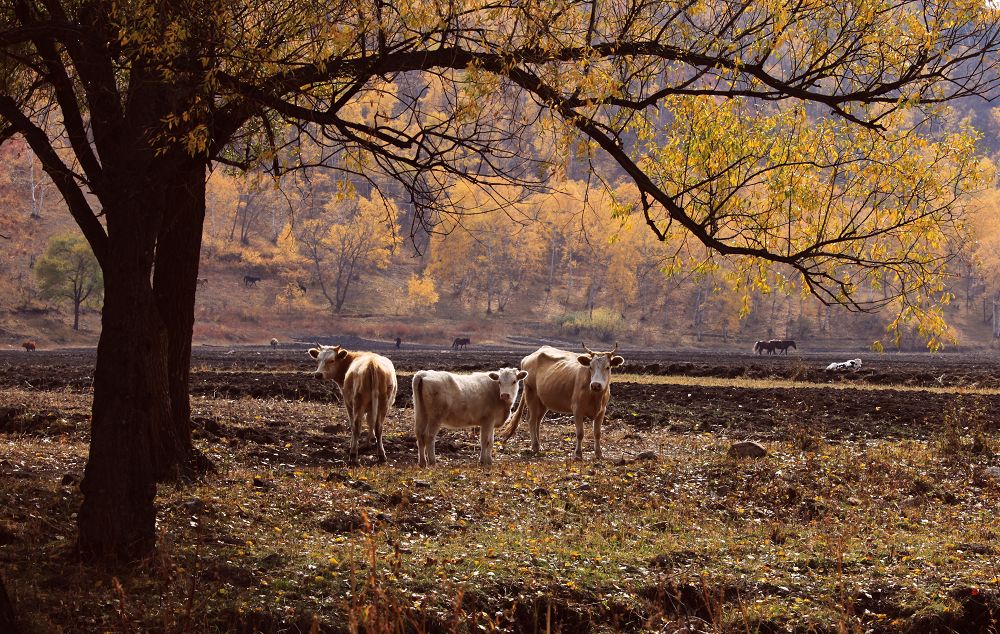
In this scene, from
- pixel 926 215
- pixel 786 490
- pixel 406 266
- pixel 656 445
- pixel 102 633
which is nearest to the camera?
pixel 102 633

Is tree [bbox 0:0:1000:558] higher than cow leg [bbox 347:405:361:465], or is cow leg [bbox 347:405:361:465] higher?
tree [bbox 0:0:1000:558]

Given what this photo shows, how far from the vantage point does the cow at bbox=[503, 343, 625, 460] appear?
54.0 feet

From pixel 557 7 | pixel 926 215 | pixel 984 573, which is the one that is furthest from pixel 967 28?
pixel 984 573

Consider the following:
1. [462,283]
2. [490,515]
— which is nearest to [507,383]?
[490,515]

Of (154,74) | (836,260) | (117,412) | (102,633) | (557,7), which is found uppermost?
(557,7)

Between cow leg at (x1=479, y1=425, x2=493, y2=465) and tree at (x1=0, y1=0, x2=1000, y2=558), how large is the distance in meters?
5.12

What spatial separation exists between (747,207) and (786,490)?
4090mm

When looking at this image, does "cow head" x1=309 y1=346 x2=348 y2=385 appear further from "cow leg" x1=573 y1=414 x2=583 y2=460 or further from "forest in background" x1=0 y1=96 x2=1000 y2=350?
"forest in background" x1=0 y1=96 x2=1000 y2=350

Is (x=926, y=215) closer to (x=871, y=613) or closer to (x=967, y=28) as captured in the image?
(x=967, y=28)

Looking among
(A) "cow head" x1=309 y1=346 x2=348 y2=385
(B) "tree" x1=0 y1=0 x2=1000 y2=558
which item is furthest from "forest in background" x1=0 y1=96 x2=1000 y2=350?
(B) "tree" x1=0 y1=0 x2=1000 y2=558

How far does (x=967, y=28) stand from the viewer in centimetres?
1006

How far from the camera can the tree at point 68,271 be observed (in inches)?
2591

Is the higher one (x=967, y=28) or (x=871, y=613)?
(x=967, y=28)

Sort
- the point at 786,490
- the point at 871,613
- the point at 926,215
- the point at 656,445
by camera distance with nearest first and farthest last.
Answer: the point at 871,613, the point at 926,215, the point at 786,490, the point at 656,445
